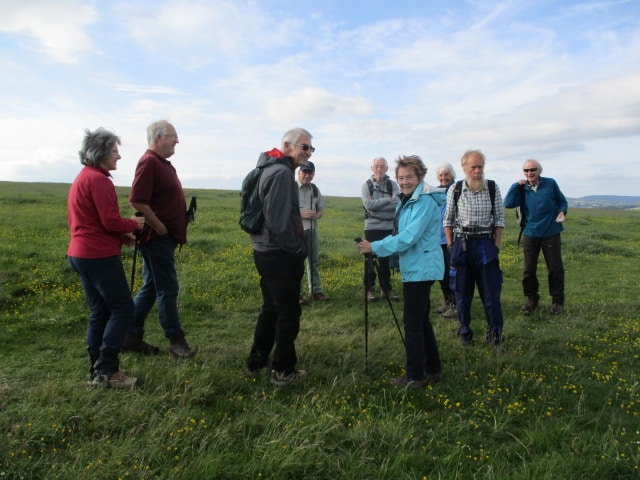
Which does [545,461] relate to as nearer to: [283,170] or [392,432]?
[392,432]

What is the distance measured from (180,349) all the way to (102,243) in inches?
67.8

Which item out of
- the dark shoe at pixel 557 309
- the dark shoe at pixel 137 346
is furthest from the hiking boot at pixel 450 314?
the dark shoe at pixel 137 346

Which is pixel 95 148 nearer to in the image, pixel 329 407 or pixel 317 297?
pixel 329 407

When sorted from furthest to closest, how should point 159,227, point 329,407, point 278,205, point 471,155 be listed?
point 471,155 < point 159,227 < point 278,205 < point 329,407

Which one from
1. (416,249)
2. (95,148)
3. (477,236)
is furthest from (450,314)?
(95,148)

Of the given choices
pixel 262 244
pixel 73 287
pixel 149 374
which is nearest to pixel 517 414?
pixel 262 244

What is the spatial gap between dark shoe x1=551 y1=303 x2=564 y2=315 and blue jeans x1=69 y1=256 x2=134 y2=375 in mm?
6628

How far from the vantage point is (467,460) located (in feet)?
11.2

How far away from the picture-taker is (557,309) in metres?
7.70

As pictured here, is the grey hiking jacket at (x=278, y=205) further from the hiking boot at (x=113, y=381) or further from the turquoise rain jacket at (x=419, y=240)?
the hiking boot at (x=113, y=381)

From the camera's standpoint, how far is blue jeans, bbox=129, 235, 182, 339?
17.1 ft

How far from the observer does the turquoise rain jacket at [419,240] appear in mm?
4395

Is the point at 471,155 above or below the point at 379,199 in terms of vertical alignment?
above

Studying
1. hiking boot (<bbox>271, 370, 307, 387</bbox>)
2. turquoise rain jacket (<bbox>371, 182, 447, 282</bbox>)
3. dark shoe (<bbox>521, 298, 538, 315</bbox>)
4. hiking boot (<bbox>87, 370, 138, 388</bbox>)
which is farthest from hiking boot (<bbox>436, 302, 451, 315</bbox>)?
hiking boot (<bbox>87, 370, 138, 388</bbox>)
